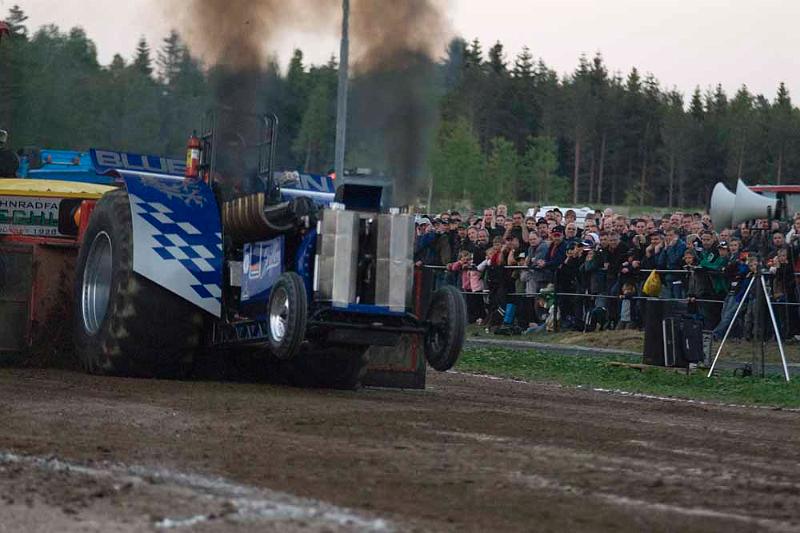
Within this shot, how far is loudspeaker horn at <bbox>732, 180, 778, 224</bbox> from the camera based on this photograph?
1695cm

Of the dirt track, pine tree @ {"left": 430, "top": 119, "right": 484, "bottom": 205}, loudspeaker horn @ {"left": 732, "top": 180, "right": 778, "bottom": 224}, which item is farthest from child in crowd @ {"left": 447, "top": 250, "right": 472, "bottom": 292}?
pine tree @ {"left": 430, "top": 119, "right": 484, "bottom": 205}

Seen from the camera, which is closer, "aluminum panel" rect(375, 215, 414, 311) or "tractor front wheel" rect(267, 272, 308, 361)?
"tractor front wheel" rect(267, 272, 308, 361)

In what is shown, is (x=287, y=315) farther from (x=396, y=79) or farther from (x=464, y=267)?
(x=464, y=267)

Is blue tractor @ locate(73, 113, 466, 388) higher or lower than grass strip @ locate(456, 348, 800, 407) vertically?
higher

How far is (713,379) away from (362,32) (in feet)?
17.6

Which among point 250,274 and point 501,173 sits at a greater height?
point 501,173

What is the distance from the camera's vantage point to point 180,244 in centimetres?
1125

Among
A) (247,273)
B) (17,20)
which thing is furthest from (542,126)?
(247,273)

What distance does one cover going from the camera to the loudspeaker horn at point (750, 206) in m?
17.0

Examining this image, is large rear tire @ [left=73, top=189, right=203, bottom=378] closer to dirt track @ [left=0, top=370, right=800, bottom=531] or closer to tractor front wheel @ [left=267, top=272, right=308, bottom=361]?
dirt track @ [left=0, top=370, right=800, bottom=531]

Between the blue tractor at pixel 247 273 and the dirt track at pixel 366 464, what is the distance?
520 mm

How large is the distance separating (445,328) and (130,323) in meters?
2.45

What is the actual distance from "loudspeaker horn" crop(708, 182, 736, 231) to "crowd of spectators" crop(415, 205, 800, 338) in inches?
15.9

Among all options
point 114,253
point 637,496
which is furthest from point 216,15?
point 637,496
